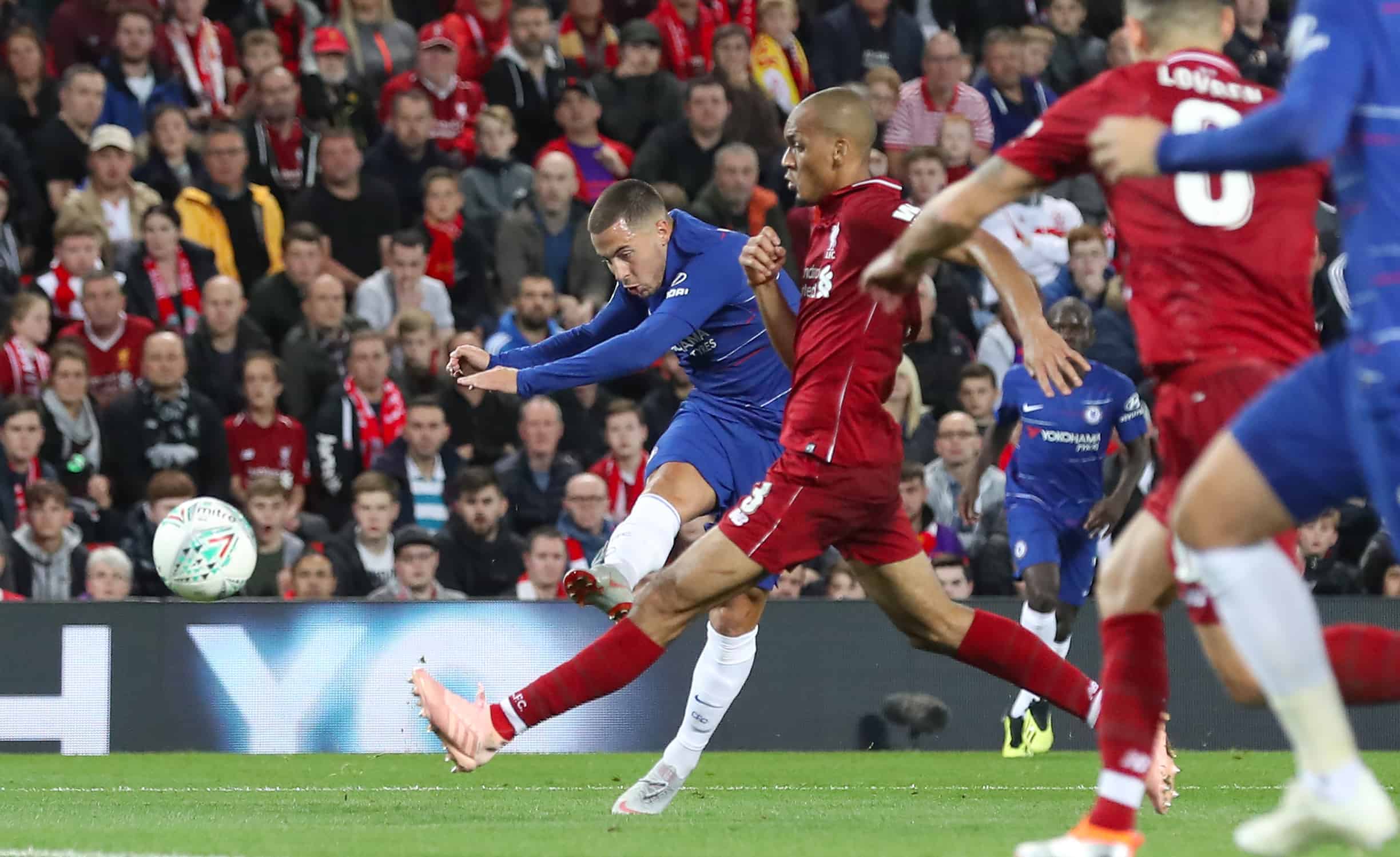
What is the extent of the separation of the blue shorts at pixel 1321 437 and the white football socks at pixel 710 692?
3518mm

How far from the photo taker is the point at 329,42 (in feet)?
50.1

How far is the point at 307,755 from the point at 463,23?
7.35 meters

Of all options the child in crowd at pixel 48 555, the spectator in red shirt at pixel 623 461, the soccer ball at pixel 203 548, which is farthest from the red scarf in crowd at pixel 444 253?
the soccer ball at pixel 203 548

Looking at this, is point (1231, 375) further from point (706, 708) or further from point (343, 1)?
point (343, 1)

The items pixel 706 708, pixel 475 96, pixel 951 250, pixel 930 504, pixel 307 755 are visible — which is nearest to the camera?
pixel 951 250

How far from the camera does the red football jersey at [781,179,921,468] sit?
22.4 feet

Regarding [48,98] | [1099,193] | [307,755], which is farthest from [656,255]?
[1099,193]

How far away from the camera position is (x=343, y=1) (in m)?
16.0

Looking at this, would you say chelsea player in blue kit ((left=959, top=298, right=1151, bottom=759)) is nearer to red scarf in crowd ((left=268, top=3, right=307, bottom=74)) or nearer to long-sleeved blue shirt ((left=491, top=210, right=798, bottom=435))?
long-sleeved blue shirt ((left=491, top=210, right=798, bottom=435))

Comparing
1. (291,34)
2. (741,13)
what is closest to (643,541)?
(291,34)

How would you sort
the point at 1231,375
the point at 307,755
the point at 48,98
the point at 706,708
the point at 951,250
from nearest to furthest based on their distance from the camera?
1. the point at 1231,375
2. the point at 951,250
3. the point at 706,708
4. the point at 307,755
5. the point at 48,98

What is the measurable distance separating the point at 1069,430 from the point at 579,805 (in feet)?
14.6

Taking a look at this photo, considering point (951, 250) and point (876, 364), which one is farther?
point (876, 364)

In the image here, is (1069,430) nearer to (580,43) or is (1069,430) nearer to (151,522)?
(151,522)
